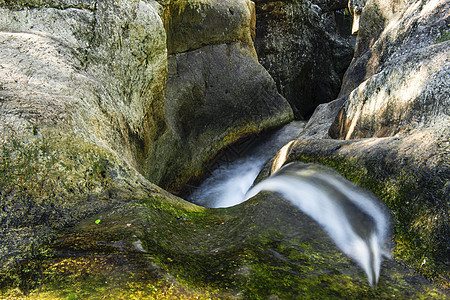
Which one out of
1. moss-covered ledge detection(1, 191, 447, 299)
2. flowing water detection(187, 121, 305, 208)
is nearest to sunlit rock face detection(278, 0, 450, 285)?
moss-covered ledge detection(1, 191, 447, 299)

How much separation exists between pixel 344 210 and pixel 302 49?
44.2 ft

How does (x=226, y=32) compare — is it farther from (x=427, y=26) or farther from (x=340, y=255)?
(x=340, y=255)

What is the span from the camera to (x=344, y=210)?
334 cm

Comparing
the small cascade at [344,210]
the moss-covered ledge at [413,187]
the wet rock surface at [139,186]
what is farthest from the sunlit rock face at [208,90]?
the moss-covered ledge at [413,187]

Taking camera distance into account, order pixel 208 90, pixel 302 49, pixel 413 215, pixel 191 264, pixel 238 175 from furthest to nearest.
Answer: pixel 302 49
pixel 208 90
pixel 238 175
pixel 413 215
pixel 191 264

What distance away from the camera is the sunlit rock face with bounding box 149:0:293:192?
7768 millimetres

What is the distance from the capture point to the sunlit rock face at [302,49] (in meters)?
15.0

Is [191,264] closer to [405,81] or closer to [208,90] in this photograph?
[405,81]

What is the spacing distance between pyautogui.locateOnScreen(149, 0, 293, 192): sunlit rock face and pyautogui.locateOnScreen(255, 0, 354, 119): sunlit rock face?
132 inches

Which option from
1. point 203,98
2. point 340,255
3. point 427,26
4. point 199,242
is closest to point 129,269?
point 199,242

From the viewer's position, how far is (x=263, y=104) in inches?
433

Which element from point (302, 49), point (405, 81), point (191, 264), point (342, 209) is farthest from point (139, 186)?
point (302, 49)

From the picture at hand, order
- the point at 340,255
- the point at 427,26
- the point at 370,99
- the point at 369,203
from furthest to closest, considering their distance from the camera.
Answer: the point at 427,26
the point at 370,99
the point at 369,203
the point at 340,255

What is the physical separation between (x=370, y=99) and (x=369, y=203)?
268 cm
